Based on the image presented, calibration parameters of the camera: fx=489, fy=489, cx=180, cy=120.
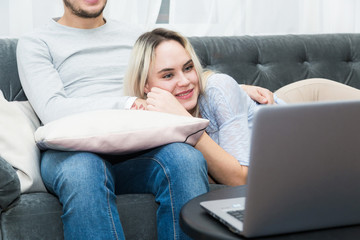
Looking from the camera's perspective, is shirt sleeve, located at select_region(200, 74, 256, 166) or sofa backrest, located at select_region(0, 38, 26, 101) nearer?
shirt sleeve, located at select_region(200, 74, 256, 166)

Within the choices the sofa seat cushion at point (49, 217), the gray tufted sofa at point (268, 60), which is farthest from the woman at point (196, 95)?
the sofa seat cushion at point (49, 217)

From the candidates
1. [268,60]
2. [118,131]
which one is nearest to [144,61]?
[118,131]

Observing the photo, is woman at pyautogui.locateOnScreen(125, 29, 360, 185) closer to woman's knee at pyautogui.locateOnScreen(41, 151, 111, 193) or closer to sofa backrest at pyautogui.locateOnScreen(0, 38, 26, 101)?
woman's knee at pyautogui.locateOnScreen(41, 151, 111, 193)

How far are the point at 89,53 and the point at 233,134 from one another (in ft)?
2.17

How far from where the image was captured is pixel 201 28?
2.34m

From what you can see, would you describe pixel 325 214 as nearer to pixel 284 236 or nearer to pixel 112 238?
pixel 284 236

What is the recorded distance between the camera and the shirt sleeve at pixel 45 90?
153cm

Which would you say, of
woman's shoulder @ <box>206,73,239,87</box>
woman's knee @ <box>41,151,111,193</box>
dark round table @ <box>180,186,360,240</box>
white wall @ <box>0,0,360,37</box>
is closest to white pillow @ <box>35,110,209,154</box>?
woman's knee @ <box>41,151,111,193</box>

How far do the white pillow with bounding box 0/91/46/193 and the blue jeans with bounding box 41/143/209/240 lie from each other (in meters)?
0.03

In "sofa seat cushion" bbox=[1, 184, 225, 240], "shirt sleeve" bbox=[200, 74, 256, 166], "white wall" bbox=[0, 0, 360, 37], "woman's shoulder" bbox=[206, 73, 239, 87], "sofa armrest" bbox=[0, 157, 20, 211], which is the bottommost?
"sofa seat cushion" bbox=[1, 184, 225, 240]

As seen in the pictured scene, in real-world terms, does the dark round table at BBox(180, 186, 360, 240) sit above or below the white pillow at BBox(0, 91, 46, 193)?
above

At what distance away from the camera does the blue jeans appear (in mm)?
1120

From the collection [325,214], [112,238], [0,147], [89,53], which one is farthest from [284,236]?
[89,53]

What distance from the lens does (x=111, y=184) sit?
48.9 inches
